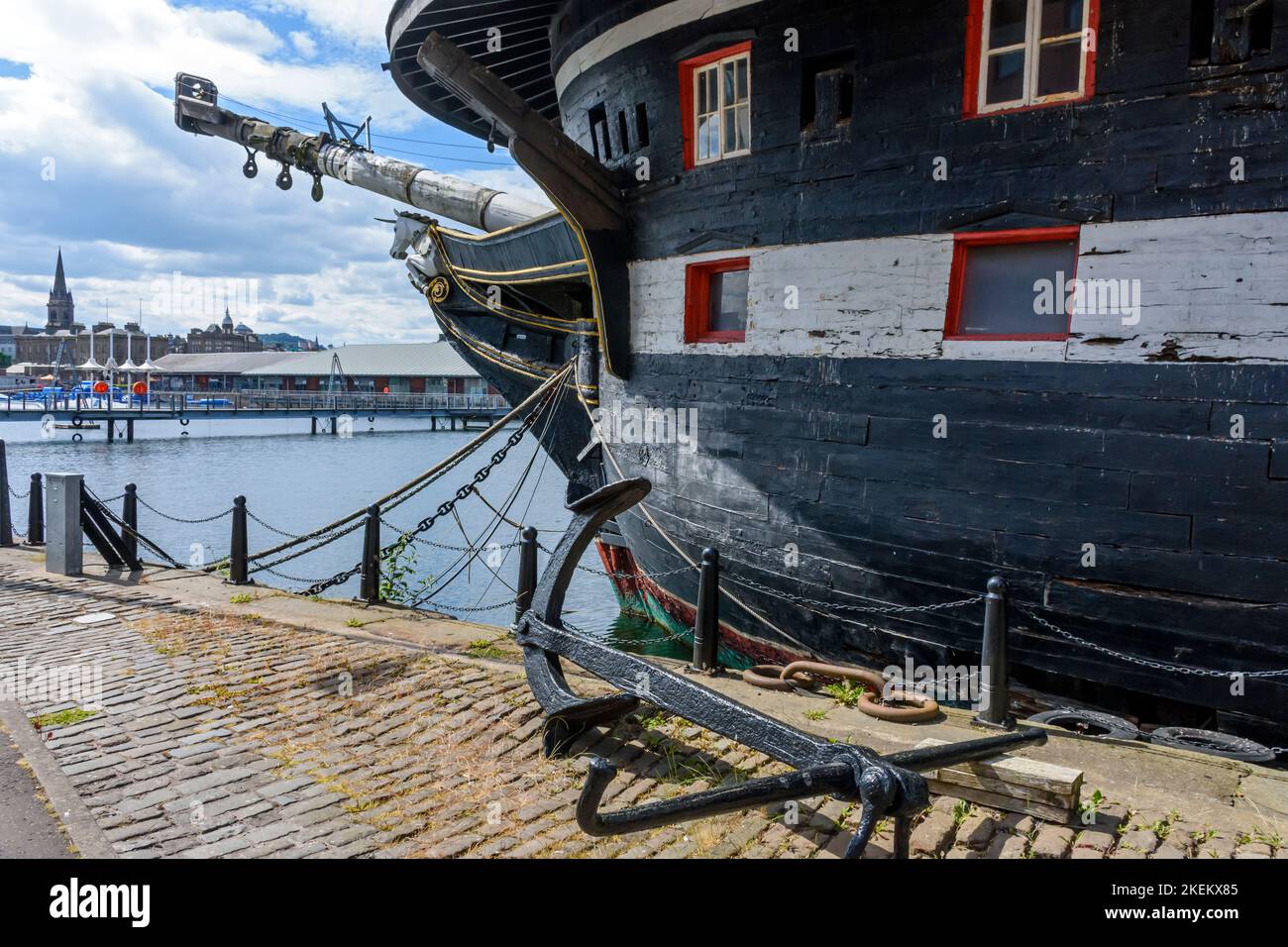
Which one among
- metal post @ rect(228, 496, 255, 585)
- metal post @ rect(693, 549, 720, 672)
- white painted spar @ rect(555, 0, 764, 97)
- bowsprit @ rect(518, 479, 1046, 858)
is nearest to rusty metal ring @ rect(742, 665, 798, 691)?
metal post @ rect(693, 549, 720, 672)

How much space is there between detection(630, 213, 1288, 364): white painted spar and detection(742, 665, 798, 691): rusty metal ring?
2.33m

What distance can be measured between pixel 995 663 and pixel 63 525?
9.69 meters

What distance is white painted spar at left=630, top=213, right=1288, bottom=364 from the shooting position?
5.08m

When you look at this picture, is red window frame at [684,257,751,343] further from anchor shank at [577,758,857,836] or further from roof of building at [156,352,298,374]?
roof of building at [156,352,298,374]

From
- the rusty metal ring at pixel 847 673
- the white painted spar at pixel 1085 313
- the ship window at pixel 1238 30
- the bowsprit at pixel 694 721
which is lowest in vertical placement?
the rusty metal ring at pixel 847 673

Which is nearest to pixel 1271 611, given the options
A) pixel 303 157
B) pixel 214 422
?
pixel 303 157

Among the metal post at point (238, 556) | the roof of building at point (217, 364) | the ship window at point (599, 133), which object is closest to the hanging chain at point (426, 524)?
the metal post at point (238, 556)

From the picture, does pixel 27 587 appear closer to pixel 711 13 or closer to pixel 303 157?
pixel 711 13

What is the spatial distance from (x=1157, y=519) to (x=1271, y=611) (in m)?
0.73

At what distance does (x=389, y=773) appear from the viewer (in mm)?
4648

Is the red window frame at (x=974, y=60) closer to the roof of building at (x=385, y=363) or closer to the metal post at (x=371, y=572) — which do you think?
the metal post at (x=371, y=572)

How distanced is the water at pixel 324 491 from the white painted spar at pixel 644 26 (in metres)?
4.36

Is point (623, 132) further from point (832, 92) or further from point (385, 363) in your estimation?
point (385, 363)

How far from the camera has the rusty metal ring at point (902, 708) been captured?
5.29m
